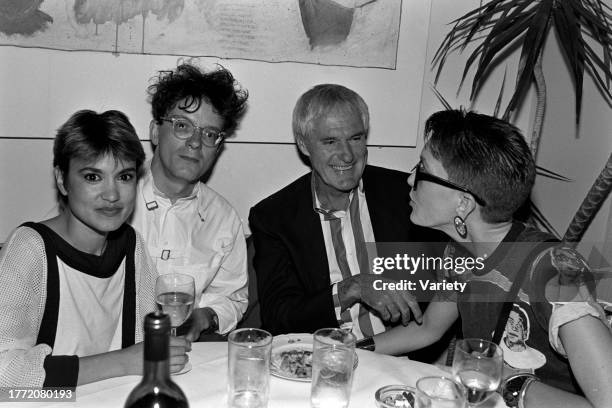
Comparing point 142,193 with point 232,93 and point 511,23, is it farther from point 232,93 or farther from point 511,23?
point 511,23

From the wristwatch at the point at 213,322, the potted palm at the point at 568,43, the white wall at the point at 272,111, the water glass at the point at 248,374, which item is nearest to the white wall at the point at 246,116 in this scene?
the white wall at the point at 272,111

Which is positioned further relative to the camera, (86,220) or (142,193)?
Answer: (142,193)

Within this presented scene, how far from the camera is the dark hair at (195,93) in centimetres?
262

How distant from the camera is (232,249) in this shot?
2.80 m

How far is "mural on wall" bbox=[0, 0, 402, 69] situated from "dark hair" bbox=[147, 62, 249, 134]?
1.10ft

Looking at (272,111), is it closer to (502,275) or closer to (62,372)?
(502,275)

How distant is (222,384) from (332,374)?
293 mm

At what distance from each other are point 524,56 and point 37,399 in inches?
99.3

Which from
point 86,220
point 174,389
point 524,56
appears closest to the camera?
point 174,389

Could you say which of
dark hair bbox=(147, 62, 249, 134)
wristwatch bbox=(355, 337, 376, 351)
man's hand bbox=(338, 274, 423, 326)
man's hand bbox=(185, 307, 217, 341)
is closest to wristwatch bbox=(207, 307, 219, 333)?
man's hand bbox=(185, 307, 217, 341)

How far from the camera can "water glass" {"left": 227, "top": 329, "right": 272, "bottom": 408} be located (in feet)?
4.75

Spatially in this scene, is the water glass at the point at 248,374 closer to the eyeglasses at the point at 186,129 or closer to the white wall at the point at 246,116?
the eyeglasses at the point at 186,129

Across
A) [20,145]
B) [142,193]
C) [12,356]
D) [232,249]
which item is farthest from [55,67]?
[12,356]

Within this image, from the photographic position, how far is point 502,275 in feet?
6.37
